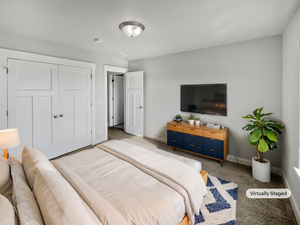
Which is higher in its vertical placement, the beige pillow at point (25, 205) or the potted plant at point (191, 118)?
the potted plant at point (191, 118)

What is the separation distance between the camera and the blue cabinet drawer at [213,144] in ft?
10.3

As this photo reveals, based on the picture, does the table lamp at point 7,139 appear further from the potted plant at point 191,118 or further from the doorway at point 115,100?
the doorway at point 115,100

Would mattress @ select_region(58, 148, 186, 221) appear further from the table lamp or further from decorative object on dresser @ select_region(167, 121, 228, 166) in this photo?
decorative object on dresser @ select_region(167, 121, 228, 166)

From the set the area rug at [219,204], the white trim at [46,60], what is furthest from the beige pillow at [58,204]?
the white trim at [46,60]

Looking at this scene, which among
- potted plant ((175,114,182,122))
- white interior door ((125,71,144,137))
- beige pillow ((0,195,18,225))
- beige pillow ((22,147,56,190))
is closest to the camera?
beige pillow ((0,195,18,225))

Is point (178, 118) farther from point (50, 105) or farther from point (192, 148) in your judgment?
point (50, 105)

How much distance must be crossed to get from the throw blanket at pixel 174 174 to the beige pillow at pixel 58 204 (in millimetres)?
872

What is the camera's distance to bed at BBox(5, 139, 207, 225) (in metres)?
0.98

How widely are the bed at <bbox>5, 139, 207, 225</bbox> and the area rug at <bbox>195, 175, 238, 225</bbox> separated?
39 centimetres

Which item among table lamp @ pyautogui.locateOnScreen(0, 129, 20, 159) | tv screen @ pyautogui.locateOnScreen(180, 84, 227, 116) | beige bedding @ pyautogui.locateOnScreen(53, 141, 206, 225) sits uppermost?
tv screen @ pyautogui.locateOnScreen(180, 84, 227, 116)

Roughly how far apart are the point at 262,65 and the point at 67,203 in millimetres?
3537

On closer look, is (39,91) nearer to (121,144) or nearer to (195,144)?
(121,144)

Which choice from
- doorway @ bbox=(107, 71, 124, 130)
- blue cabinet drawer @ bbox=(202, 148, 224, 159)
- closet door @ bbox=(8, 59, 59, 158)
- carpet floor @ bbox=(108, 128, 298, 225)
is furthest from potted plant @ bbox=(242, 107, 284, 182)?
doorway @ bbox=(107, 71, 124, 130)

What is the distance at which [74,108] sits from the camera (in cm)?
385
